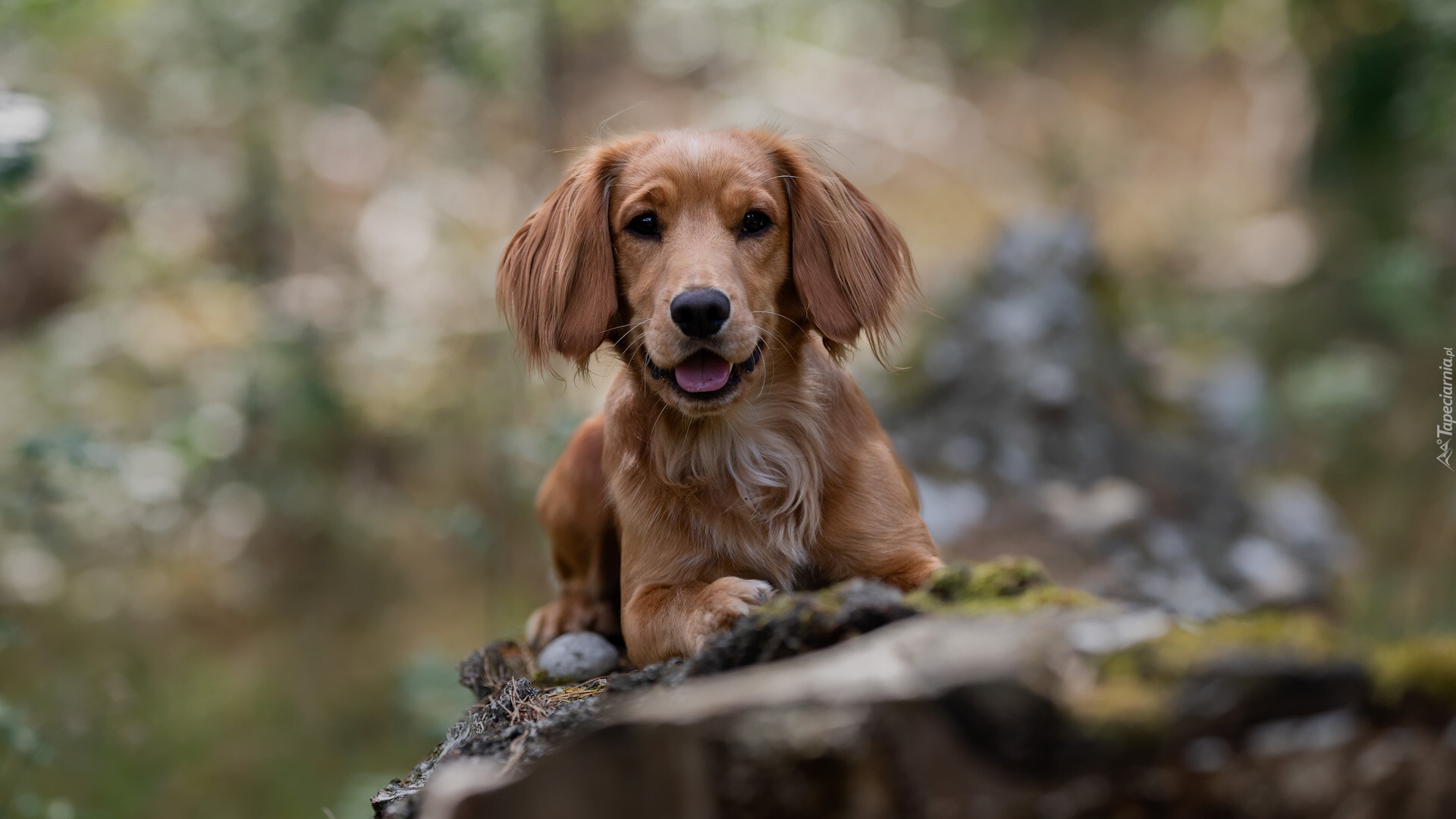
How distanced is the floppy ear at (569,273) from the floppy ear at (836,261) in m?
0.60

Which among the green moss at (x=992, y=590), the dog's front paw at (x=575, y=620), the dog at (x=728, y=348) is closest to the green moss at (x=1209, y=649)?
the green moss at (x=992, y=590)

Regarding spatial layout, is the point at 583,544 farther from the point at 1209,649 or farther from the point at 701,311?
the point at 1209,649

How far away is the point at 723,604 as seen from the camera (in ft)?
9.32

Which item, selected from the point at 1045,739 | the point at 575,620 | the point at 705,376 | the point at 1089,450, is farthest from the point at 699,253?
the point at 1089,450

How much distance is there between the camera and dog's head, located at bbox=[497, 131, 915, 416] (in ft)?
10.9

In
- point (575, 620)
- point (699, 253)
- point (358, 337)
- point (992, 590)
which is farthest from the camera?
A: point (358, 337)

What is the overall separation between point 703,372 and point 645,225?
59 cm

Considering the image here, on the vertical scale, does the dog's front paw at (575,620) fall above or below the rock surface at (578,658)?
above

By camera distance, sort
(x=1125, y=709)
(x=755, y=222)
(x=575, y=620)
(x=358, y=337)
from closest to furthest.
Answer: (x=1125, y=709) → (x=755, y=222) → (x=575, y=620) → (x=358, y=337)

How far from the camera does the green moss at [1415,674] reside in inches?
69.4

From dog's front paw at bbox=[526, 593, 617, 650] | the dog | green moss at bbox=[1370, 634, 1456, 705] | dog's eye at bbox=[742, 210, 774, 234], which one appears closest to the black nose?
the dog

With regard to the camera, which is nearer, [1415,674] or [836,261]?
[1415,674]

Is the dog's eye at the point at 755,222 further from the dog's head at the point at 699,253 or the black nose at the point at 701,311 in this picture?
the black nose at the point at 701,311

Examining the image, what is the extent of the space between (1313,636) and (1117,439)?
234 inches
